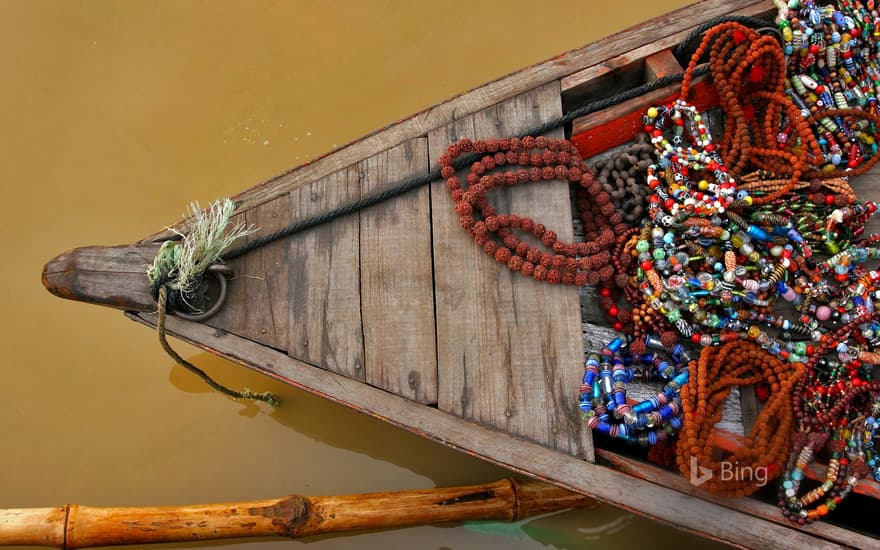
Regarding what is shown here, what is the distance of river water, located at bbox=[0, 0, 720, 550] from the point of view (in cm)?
310

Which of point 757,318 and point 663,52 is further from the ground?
point 663,52

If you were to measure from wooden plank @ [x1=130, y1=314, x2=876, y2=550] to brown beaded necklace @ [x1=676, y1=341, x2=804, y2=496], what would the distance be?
0.42ft

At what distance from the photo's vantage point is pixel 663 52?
2531 millimetres

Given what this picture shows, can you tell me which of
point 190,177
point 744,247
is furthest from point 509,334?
point 190,177

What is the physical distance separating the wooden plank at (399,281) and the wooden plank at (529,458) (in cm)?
8

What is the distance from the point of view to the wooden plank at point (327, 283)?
229cm

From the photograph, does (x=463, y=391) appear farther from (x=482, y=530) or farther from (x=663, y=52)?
(x=663, y=52)

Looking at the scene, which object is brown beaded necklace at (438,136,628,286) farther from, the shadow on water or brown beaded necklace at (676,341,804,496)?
the shadow on water

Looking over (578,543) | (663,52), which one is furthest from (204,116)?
(578,543)

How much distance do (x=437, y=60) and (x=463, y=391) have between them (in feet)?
7.04

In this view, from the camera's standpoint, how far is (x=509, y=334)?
2.29 meters

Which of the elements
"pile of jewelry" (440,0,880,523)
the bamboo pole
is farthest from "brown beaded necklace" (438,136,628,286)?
the bamboo pole

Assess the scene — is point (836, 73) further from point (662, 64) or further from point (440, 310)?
point (440, 310)

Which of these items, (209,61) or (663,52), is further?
(209,61)
